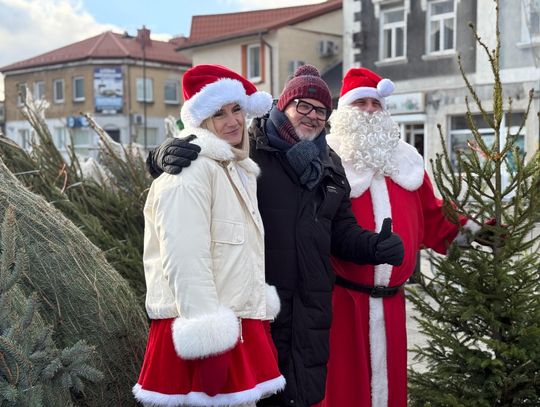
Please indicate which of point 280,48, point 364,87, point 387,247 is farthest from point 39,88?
point 387,247

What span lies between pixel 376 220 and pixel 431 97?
47.7 feet

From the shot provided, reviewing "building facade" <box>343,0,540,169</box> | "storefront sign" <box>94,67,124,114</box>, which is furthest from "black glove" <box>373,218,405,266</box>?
"storefront sign" <box>94,67,124,114</box>

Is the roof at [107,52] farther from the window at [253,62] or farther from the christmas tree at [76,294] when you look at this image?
the christmas tree at [76,294]

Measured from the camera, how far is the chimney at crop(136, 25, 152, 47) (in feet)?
116

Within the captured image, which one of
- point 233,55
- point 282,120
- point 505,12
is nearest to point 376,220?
point 282,120

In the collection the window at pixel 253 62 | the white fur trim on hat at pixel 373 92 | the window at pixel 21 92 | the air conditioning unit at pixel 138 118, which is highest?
the window at pixel 253 62

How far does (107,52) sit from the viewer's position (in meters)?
34.0

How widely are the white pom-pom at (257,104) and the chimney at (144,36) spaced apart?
1352 inches

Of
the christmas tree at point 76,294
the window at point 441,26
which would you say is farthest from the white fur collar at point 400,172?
the window at point 441,26

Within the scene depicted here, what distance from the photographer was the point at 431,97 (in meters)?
17.0

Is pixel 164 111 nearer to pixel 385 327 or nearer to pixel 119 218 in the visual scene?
pixel 119 218

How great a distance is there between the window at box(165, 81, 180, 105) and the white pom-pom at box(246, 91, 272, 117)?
3355 cm

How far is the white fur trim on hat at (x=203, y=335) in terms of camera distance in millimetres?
2135

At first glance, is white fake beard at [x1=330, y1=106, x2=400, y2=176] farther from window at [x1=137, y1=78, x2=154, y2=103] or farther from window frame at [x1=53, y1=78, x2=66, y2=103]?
window frame at [x1=53, y1=78, x2=66, y2=103]
